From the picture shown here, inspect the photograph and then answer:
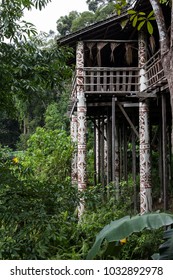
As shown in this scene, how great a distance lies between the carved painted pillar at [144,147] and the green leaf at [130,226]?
5796mm

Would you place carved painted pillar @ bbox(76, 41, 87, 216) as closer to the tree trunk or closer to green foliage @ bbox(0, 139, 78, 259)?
the tree trunk

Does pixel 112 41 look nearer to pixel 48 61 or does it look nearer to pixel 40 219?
pixel 48 61

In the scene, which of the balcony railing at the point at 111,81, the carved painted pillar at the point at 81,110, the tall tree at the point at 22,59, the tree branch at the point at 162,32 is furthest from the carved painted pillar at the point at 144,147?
the tall tree at the point at 22,59

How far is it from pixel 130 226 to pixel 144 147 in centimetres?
622

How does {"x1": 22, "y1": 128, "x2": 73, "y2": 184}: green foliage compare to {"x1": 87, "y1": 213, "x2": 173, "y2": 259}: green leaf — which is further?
{"x1": 22, "y1": 128, "x2": 73, "y2": 184}: green foliage

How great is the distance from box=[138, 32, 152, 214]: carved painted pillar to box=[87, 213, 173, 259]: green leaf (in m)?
5.80

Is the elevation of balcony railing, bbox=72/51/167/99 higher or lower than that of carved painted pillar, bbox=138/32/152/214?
higher

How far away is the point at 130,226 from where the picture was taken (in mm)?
3305

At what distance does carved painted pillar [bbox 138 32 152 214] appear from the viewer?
9.23 meters

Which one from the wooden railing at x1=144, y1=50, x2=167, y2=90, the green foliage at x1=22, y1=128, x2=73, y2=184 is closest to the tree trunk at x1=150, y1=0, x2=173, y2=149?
the wooden railing at x1=144, y1=50, x2=167, y2=90

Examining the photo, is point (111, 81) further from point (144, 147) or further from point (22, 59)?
point (22, 59)

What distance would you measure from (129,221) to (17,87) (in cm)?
161

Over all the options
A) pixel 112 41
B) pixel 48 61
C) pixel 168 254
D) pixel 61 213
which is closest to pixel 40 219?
pixel 61 213
